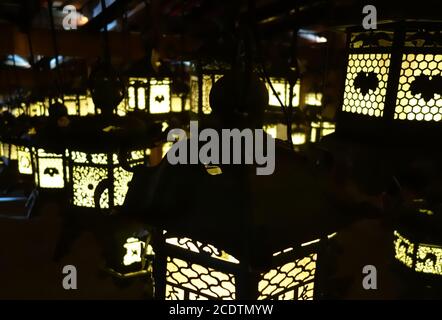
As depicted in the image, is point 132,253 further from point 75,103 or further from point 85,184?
point 75,103

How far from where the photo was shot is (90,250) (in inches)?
187

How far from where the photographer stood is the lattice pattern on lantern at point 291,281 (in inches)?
41.4

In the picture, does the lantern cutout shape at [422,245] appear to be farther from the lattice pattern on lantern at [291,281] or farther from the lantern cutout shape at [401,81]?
the lattice pattern on lantern at [291,281]

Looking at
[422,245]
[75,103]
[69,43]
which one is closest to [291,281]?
[422,245]

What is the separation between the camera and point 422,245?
328 cm

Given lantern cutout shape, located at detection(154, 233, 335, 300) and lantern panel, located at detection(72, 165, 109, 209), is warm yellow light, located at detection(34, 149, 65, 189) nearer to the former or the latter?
lantern panel, located at detection(72, 165, 109, 209)

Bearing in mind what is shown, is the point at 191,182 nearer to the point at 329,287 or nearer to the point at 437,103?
the point at 329,287

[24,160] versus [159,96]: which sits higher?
[159,96]

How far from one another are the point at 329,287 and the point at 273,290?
247mm

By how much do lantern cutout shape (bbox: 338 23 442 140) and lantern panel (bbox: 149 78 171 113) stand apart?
234 centimetres

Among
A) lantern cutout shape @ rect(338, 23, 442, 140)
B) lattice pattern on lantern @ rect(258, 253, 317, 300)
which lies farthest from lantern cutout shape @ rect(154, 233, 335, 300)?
lantern cutout shape @ rect(338, 23, 442, 140)

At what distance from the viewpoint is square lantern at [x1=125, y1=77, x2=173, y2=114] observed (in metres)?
3.50

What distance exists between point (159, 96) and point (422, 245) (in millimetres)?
2570

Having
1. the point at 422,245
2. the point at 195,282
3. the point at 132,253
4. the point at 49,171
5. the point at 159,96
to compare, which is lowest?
the point at 422,245
